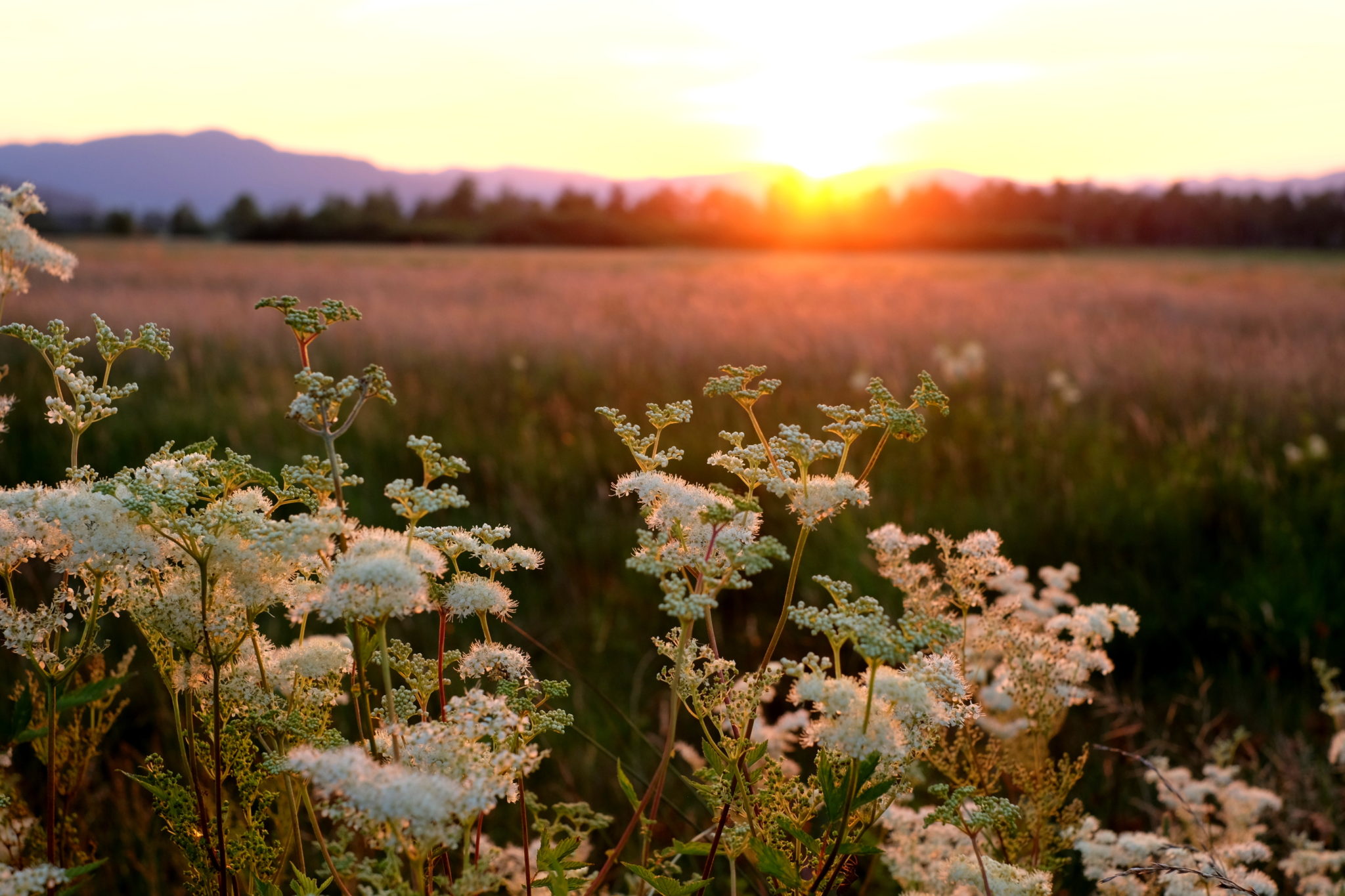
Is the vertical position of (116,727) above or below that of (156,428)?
below

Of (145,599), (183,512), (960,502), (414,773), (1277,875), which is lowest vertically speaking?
(1277,875)

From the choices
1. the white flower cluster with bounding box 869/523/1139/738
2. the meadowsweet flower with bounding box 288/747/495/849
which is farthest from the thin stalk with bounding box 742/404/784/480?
the meadowsweet flower with bounding box 288/747/495/849

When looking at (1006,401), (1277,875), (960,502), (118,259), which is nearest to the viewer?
(1277,875)

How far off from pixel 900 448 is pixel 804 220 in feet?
206

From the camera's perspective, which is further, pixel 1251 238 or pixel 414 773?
pixel 1251 238

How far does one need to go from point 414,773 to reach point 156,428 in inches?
331

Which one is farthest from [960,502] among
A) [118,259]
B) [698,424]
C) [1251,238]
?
[1251,238]

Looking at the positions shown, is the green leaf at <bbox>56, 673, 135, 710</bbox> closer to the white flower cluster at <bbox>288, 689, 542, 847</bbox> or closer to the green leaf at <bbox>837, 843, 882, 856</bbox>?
the white flower cluster at <bbox>288, 689, 542, 847</bbox>

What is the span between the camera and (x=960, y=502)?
6.27 m

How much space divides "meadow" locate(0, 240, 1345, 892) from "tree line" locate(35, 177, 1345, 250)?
4849cm

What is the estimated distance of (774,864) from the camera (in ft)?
3.94

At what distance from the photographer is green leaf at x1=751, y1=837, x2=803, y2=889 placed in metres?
1.20

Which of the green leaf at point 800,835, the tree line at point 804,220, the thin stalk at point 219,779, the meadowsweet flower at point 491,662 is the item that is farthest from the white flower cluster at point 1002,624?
the tree line at point 804,220

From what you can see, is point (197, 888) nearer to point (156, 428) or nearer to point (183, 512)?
point (183, 512)
